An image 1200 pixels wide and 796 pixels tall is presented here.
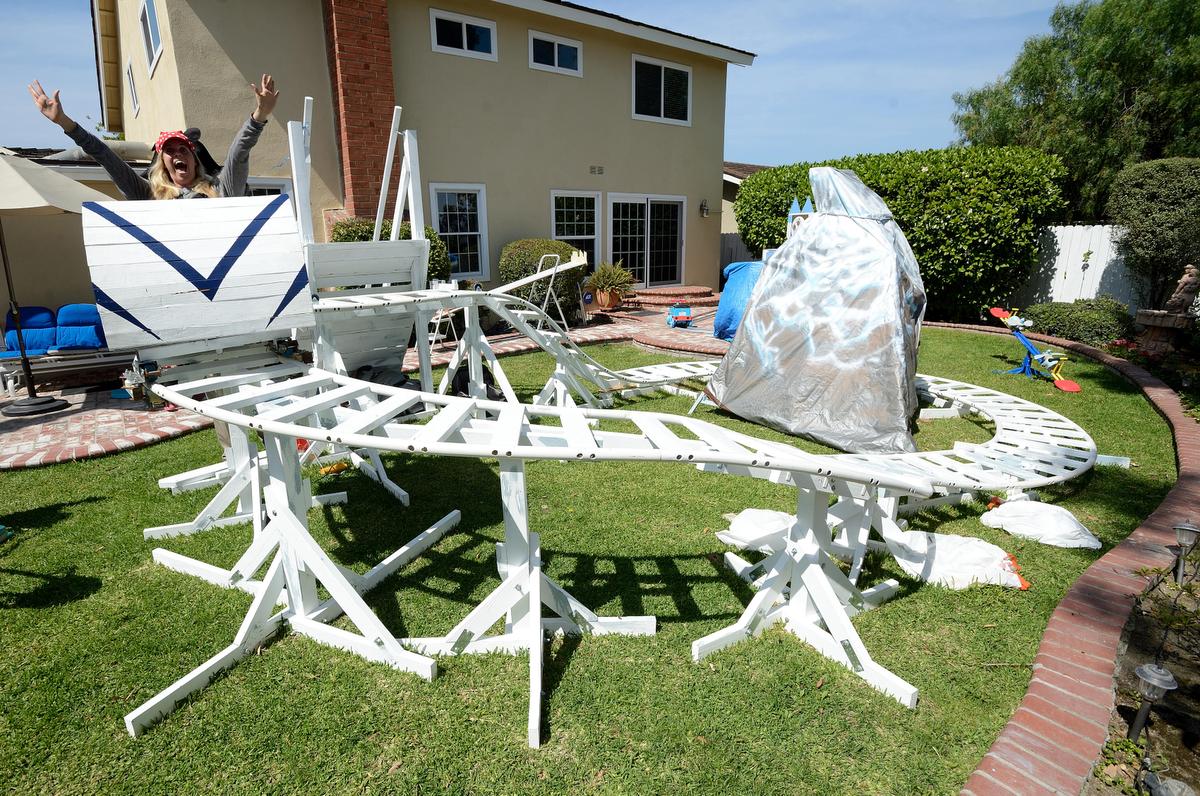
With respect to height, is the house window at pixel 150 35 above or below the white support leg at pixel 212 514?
above

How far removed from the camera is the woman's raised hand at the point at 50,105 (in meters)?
3.52

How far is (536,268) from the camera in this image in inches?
451

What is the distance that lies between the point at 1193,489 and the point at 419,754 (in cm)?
514

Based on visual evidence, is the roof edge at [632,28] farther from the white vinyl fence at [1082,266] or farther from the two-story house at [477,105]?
the white vinyl fence at [1082,266]

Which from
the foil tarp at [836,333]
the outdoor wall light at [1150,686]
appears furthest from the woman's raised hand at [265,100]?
the outdoor wall light at [1150,686]

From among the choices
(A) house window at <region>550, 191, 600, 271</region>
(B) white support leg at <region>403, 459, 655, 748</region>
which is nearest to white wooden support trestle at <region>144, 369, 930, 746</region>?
(B) white support leg at <region>403, 459, 655, 748</region>

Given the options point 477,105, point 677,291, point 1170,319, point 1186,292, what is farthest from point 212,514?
point 1186,292

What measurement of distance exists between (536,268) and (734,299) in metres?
3.83

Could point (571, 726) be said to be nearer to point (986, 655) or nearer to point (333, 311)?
point (986, 655)

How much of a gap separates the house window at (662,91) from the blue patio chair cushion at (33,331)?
1154 cm

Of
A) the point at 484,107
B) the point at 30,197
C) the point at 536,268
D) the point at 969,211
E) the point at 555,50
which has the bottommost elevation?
the point at 536,268

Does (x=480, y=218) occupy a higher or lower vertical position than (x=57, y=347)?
higher

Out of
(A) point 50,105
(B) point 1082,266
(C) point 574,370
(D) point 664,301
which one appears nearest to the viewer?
(A) point 50,105

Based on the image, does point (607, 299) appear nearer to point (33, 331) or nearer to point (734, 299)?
point (734, 299)
